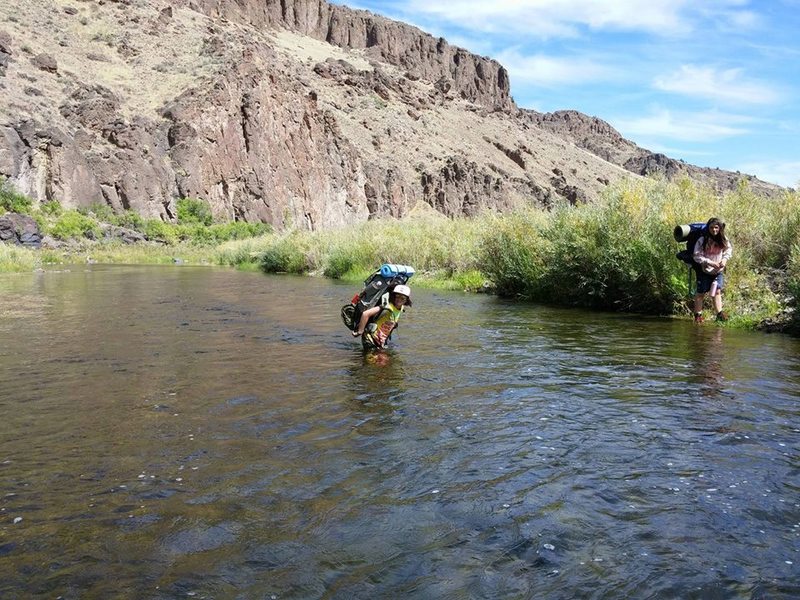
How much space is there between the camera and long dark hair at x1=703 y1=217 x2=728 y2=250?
1259 cm

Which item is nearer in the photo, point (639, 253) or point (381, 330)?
point (381, 330)

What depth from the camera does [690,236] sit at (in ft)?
42.5

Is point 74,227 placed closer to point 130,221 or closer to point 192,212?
point 130,221

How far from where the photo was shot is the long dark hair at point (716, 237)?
12.6 metres

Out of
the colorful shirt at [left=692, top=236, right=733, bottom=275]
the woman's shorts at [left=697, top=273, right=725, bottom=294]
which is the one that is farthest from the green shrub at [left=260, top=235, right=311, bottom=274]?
the colorful shirt at [left=692, top=236, right=733, bottom=275]

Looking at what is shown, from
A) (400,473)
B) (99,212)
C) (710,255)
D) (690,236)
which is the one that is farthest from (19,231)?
(400,473)

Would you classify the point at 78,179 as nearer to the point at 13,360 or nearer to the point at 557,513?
the point at 13,360

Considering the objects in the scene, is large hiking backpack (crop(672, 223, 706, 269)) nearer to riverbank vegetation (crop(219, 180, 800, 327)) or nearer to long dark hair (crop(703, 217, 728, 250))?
long dark hair (crop(703, 217, 728, 250))

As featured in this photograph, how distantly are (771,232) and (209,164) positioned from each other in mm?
67535

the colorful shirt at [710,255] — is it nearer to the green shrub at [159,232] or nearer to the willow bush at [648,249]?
the willow bush at [648,249]

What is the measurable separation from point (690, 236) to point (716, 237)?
0.44 m

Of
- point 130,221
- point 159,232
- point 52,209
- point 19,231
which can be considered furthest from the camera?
Answer: point 130,221

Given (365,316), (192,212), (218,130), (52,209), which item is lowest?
(365,316)

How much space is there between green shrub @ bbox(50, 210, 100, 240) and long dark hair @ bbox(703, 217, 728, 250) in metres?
51.4
